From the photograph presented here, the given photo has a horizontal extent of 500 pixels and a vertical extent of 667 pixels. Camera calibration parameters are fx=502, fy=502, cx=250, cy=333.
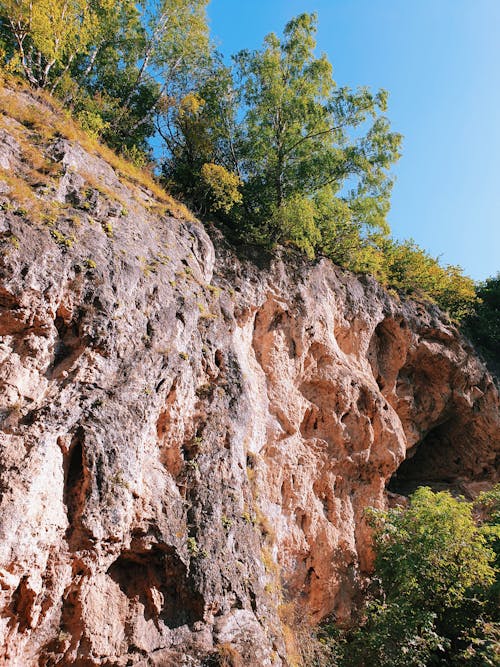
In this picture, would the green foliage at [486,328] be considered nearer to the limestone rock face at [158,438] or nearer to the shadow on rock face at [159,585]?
the limestone rock face at [158,438]

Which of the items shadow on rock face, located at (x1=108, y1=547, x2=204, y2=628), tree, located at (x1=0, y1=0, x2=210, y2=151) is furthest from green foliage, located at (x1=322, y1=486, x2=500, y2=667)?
tree, located at (x1=0, y1=0, x2=210, y2=151)

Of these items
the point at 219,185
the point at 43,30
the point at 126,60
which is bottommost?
the point at 219,185

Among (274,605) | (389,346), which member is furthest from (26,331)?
(389,346)

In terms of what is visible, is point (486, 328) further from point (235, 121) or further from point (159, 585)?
point (159, 585)

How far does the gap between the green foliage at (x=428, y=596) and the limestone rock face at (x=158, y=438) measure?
1127 millimetres

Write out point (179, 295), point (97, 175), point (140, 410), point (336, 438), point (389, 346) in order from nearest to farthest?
point (140, 410) < point (179, 295) < point (97, 175) < point (336, 438) < point (389, 346)

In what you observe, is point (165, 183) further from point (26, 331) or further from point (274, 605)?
point (274, 605)

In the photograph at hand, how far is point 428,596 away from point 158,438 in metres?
6.74

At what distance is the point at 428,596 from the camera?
412 inches

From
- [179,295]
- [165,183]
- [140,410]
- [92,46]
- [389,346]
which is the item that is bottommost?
[140,410]

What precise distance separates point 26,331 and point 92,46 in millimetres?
13260

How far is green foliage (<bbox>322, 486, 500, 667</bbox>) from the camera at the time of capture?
30.2 ft

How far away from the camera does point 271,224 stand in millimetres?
15453

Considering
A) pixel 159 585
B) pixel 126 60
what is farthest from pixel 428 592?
pixel 126 60
